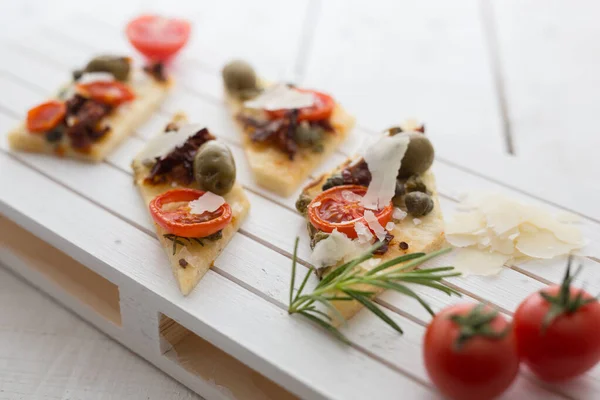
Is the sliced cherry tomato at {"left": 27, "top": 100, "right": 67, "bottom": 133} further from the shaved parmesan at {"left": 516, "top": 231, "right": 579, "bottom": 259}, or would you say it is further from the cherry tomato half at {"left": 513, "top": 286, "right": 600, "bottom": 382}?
the cherry tomato half at {"left": 513, "top": 286, "right": 600, "bottom": 382}

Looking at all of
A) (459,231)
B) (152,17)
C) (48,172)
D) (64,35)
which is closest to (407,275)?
(459,231)

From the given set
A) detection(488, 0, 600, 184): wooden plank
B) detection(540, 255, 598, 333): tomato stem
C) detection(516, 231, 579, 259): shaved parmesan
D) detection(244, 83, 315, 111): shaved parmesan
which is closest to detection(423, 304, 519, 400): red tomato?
detection(540, 255, 598, 333): tomato stem

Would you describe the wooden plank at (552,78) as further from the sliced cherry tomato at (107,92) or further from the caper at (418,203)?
the sliced cherry tomato at (107,92)

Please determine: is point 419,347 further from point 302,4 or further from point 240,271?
point 302,4

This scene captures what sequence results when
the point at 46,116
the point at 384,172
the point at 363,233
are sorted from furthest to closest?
1. the point at 46,116
2. the point at 384,172
3. the point at 363,233

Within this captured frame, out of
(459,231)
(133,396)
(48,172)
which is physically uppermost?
(459,231)

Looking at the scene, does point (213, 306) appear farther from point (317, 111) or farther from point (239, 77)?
point (239, 77)

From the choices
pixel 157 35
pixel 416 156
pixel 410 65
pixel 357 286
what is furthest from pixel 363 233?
pixel 410 65
